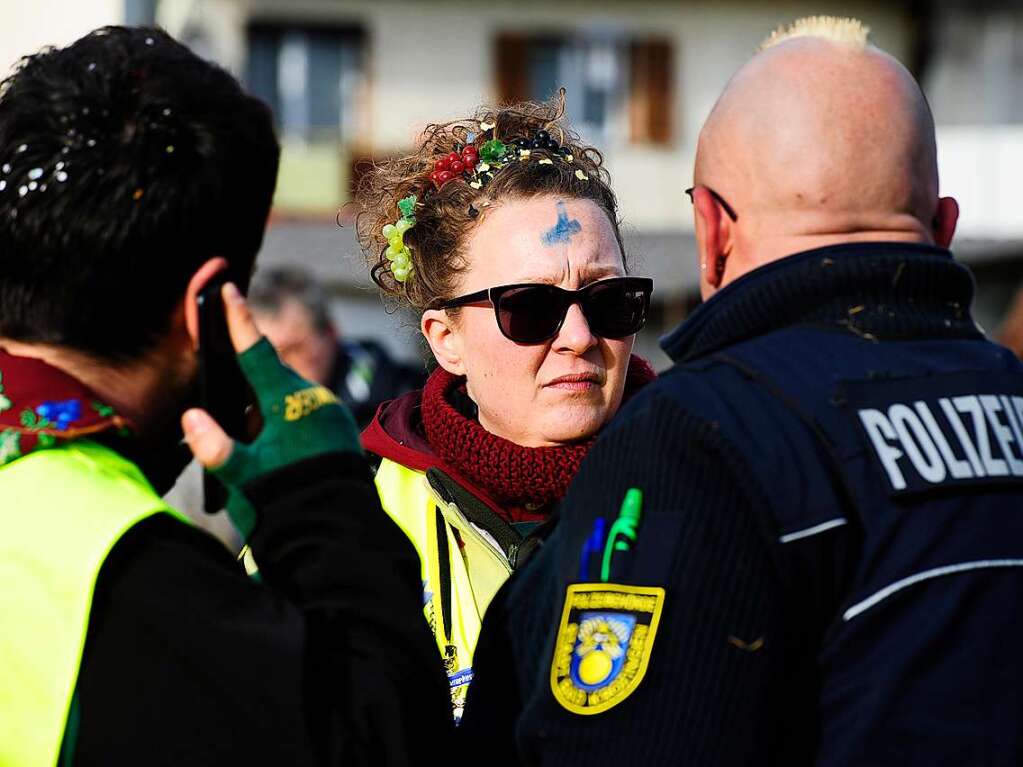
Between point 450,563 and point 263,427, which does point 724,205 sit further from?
point 450,563

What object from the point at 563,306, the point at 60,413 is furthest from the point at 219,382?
the point at 563,306

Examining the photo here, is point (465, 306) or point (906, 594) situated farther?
point (465, 306)

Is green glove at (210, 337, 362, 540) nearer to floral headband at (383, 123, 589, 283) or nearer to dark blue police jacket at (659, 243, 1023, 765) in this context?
dark blue police jacket at (659, 243, 1023, 765)

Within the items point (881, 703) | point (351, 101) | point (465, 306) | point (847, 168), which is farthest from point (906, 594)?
point (351, 101)

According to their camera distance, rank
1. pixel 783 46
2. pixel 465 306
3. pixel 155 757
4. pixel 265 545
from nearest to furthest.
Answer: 1. pixel 155 757
2. pixel 265 545
3. pixel 783 46
4. pixel 465 306

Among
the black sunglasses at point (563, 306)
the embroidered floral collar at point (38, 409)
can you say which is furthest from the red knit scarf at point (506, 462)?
the embroidered floral collar at point (38, 409)

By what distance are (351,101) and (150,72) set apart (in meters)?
18.3

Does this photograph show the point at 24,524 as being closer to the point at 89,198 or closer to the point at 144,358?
the point at 144,358

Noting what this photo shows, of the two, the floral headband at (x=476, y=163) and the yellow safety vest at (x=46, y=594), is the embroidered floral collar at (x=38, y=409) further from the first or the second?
the floral headband at (x=476, y=163)

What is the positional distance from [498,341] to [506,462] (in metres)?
0.28

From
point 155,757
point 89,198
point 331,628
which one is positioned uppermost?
point 89,198

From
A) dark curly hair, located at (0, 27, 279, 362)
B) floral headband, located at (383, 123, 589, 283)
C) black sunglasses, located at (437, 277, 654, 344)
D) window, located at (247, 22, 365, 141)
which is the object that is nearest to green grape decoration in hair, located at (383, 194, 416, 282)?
floral headband, located at (383, 123, 589, 283)

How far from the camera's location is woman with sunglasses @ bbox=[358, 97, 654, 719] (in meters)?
2.87

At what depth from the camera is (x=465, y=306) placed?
10.3 feet
